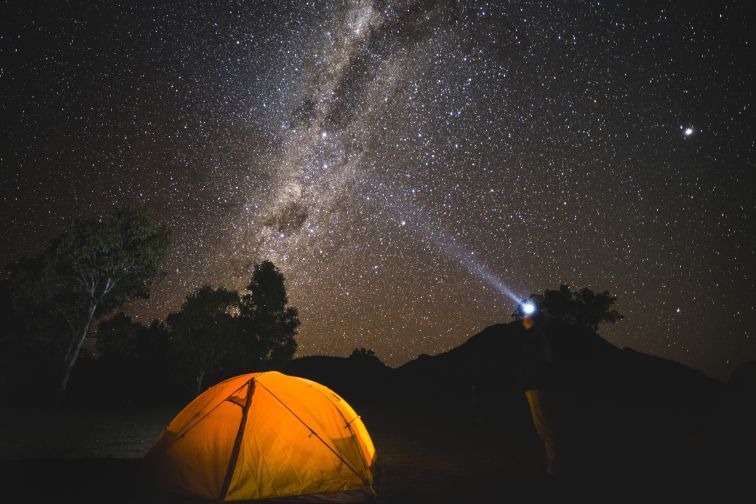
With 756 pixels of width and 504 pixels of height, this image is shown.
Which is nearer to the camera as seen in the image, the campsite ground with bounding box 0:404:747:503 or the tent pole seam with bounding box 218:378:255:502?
the tent pole seam with bounding box 218:378:255:502

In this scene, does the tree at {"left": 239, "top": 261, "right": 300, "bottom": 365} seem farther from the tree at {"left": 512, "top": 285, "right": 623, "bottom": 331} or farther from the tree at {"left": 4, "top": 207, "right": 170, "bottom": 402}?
the tree at {"left": 512, "top": 285, "right": 623, "bottom": 331}

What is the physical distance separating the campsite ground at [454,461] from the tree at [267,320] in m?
17.1

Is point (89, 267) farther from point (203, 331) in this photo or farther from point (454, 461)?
point (454, 461)

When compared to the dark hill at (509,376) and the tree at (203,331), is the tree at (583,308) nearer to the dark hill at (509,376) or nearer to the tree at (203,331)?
the dark hill at (509,376)

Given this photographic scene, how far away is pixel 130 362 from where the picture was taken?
3897 centimetres

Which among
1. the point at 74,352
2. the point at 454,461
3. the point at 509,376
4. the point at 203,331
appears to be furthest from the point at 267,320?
the point at 509,376

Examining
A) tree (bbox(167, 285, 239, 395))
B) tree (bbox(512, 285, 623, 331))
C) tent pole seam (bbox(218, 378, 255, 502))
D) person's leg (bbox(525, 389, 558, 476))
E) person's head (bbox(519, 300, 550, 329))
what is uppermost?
tree (bbox(512, 285, 623, 331))

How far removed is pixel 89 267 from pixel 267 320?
48.0ft

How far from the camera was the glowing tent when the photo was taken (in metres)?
6.28

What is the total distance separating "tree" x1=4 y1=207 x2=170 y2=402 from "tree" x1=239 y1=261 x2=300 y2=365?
12.1m

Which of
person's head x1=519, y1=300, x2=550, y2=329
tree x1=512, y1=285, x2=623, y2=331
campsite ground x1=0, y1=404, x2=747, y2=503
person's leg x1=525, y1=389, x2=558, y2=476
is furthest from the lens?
tree x1=512, y1=285, x2=623, y2=331

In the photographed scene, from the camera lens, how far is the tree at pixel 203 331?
87.7ft

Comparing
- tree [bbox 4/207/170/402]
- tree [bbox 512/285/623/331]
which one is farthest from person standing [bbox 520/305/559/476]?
tree [bbox 512/285/623/331]

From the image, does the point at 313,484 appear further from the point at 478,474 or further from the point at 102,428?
the point at 102,428
